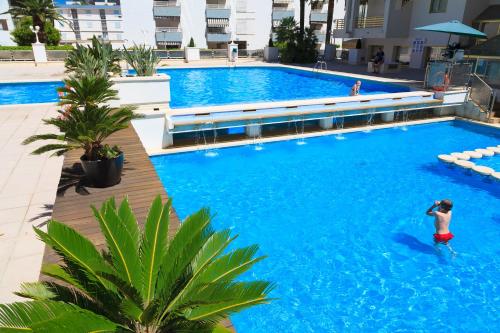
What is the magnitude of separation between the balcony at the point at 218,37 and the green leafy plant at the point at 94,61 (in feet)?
117

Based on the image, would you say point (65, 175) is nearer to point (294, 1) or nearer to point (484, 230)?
point (484, 230)

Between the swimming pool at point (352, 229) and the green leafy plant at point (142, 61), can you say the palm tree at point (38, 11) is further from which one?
the swimming pool at point (352, 229)

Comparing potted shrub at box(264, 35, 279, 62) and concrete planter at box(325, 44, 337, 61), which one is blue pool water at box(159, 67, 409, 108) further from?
concrete planter at box(325, 44, 337, 61)

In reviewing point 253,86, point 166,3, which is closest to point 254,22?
point 166,3

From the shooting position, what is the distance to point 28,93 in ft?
69.7

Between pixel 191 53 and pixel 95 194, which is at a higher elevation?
pixel 191 53

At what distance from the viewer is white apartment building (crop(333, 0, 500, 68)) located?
26.2 meters

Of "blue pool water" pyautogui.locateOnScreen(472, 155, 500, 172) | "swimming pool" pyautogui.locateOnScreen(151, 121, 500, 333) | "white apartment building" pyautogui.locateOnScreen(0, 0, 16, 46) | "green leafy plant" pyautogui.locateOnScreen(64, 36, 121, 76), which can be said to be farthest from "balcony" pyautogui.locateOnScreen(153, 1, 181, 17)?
"blue pool water" pyautogui.locateOnScreen(472, 155, 500, 172)

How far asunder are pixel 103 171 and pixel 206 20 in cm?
4897

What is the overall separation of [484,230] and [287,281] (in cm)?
489

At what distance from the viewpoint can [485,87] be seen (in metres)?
16.0

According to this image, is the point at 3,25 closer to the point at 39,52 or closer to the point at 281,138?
the point at 39,52

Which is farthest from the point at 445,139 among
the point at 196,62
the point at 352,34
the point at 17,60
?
the point at 17,60

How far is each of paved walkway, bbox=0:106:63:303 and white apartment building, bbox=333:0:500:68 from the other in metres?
28.6
